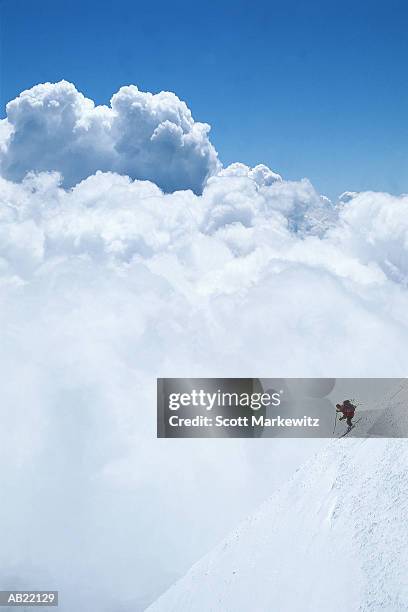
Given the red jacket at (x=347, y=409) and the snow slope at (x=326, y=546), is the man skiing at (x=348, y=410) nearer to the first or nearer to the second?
the red jacket at (x=347, y=409)

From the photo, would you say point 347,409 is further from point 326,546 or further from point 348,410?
point 326,546

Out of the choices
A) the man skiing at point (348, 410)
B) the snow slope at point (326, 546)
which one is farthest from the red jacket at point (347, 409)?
the snow slope at point (326, 546)

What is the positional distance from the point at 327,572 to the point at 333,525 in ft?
7.29

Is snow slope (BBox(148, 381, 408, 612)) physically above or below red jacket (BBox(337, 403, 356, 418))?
below

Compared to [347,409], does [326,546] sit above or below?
below

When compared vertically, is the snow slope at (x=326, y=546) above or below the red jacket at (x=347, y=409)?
below

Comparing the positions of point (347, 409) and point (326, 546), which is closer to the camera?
point (326, 546)

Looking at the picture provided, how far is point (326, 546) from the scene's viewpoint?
73.2 ft

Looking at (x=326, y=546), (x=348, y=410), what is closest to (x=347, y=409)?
(x=348, y=410)

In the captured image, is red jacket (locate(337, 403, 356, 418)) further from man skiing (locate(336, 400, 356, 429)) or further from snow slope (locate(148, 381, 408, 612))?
snow slope (locate(148, 381, 408, 612))

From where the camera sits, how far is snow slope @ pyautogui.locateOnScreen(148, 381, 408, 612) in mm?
19938

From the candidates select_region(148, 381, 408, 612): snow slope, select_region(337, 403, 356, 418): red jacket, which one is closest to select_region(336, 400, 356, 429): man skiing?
select_region(337, 403, 356, 418): red jacket

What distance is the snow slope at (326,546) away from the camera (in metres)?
19.9

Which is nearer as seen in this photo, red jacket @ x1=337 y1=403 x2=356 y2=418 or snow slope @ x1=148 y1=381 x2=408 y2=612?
snow slope @ x1=148 y1=381 x2=408 y2=612
